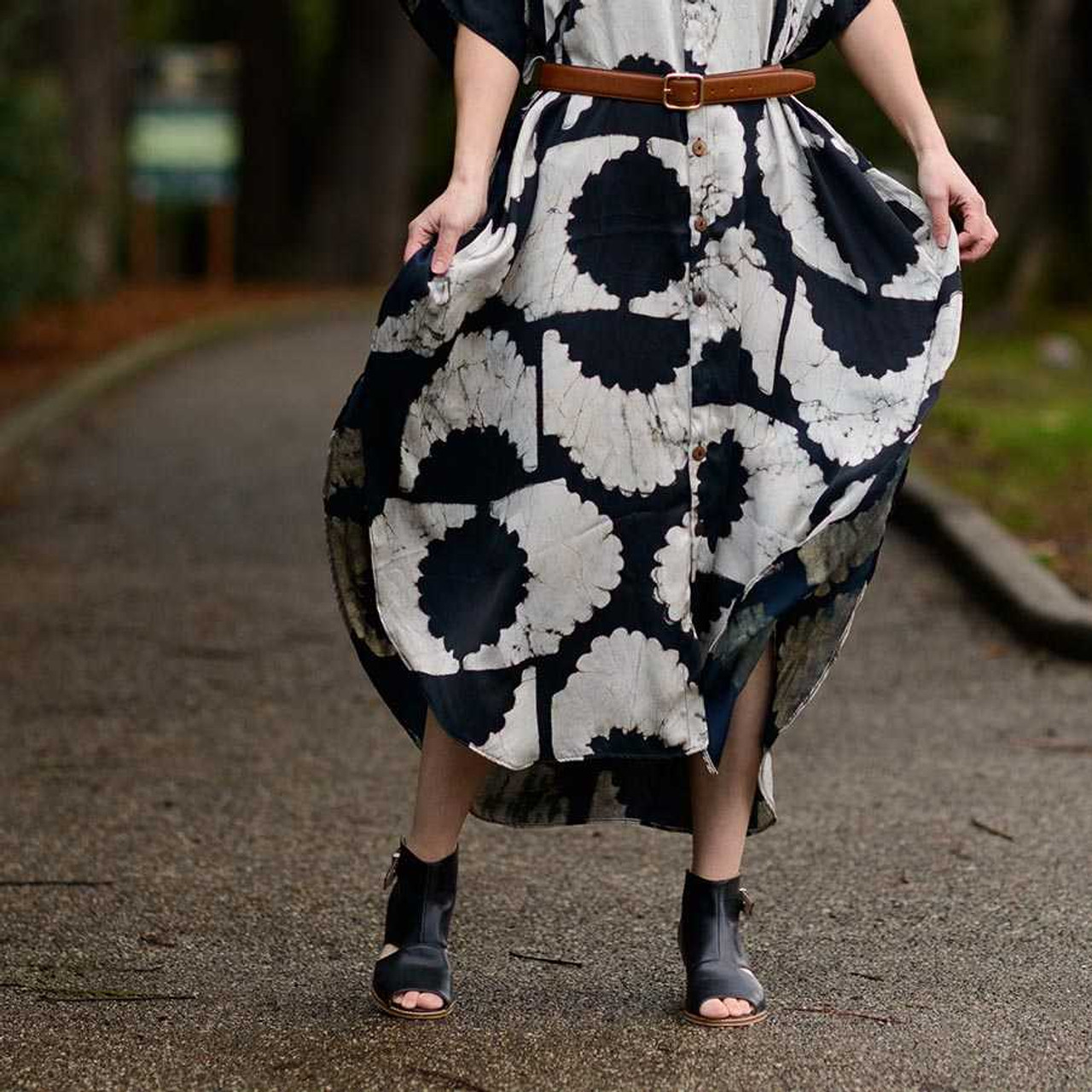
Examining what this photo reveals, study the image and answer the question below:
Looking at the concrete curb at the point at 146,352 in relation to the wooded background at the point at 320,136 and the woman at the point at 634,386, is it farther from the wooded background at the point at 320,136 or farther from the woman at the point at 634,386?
the woman at the point at 634,386

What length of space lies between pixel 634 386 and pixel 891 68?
60 cm

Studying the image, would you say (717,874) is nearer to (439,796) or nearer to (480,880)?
(439,796)

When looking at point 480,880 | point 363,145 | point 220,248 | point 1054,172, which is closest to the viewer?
point 480,880

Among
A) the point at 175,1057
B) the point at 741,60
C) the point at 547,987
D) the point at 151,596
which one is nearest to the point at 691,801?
the point at 547,987

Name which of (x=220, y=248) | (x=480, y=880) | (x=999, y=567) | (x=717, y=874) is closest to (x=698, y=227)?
(x=717, y=874)

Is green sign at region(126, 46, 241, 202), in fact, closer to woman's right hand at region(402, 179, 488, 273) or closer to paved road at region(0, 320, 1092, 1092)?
paved road at region(0, 320, 1092, 1092)

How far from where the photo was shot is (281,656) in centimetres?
586

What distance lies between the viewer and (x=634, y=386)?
2.94 meters

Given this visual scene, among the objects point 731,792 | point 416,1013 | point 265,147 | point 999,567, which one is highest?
point 731,792

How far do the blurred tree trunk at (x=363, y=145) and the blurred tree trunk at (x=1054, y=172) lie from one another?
8.39 metres

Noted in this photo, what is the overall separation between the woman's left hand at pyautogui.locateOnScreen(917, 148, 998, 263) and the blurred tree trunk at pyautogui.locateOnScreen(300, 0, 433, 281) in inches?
784

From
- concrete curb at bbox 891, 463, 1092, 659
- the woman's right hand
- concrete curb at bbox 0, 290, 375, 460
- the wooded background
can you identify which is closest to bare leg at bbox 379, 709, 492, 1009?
the woman's right hand

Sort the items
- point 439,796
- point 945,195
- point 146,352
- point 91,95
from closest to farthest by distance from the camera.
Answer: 1. point 945,195
2. point 439,796
3. point 146,352
4. point 91,95

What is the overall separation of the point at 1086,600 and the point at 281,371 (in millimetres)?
8869
